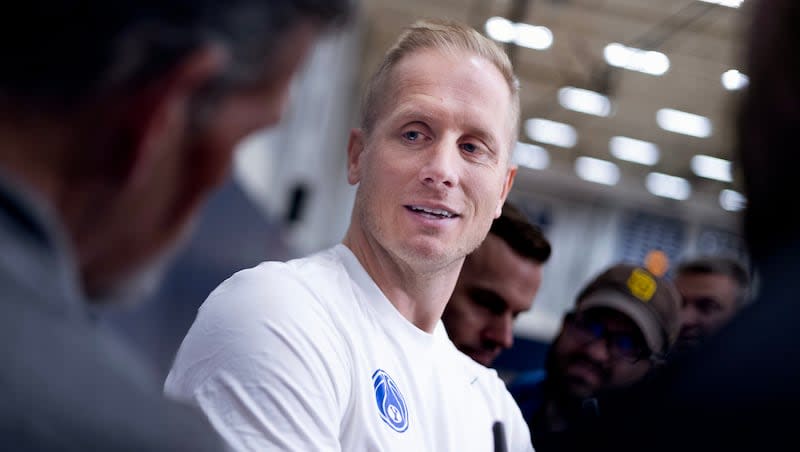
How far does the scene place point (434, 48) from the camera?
1633mm

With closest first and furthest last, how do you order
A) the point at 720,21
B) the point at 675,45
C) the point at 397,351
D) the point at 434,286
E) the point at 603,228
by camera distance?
the point at 397,351
the point at 434,286
the point at 720,21
the point at 675,45
the point at 603,228

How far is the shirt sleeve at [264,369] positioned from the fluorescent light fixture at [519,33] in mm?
11562

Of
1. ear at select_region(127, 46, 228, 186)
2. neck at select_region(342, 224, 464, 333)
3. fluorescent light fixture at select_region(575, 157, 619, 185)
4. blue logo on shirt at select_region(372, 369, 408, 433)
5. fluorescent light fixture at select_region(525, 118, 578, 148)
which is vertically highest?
fluorescent light fixture at select_region(525, 118, 578, 148)

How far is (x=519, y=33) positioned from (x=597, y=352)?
11.1 m

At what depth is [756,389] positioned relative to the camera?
0.70 m

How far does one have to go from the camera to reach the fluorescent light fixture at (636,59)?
518 inches

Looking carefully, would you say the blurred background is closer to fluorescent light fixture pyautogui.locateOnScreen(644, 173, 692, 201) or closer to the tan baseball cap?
fluorescent light fixture pyautogui.locateOnScreen(644, 173, 692, 201)

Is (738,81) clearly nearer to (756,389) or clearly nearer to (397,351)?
(756,389)

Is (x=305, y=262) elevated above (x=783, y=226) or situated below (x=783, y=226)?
above

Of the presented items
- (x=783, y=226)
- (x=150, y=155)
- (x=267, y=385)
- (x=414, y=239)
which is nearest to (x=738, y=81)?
(x=783, y=226)

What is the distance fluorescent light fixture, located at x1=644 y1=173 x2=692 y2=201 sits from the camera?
18422 mm

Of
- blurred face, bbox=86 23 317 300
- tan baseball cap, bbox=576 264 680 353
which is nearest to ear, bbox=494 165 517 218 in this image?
tan baseball cap, bbox=576 264 680 353

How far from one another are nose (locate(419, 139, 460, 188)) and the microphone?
1.22 feet

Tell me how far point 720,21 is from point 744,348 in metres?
11.5
